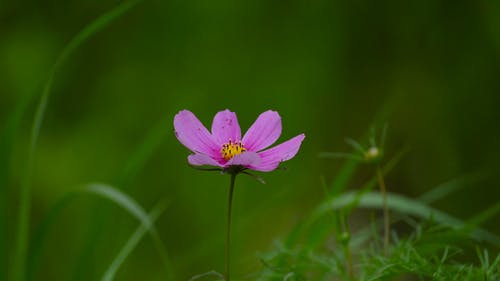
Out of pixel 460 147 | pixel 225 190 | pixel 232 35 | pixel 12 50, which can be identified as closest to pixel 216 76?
pixel 232 35

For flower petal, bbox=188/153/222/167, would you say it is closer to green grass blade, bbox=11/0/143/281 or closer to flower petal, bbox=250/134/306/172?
flower petal, bbox=250/134/306/172

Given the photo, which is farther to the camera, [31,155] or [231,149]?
[31,155]

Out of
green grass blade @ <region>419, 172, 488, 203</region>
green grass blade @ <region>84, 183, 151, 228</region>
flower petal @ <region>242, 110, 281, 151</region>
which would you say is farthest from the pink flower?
green grass blade @ <region>419, 172, 488, 203</region>

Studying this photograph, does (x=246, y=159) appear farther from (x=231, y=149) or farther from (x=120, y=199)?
(x=120, y=199)

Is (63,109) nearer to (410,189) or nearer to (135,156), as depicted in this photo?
(410,189)

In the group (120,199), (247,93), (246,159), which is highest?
(247,93)

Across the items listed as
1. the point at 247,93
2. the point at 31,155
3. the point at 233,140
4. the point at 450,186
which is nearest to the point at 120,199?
the point at 31,155

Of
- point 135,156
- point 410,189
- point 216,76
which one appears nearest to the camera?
point 135,156
